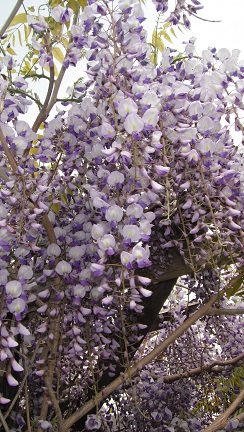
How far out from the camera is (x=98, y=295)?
1764mm

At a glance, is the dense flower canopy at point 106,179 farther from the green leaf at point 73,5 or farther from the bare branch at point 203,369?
the bare branch at point 203,369

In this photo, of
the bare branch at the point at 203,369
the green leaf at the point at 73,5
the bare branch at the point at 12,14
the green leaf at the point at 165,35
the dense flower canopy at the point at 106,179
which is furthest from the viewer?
the bare branch at the point at 203,369

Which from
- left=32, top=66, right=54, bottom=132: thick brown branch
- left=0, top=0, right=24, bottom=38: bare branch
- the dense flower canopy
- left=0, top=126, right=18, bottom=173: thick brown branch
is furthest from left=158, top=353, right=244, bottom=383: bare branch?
left=0, top=0, right=24, bottom=38: bare branch

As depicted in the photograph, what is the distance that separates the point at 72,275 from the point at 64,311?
0.13 m

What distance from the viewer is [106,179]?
1.66 meters

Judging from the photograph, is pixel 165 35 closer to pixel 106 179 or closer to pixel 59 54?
pixel 59 54

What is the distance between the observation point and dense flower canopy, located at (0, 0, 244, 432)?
5.22ft

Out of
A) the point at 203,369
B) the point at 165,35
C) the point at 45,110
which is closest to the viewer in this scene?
the point at 45,110

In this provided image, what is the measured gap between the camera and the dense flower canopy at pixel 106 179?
1.59 m

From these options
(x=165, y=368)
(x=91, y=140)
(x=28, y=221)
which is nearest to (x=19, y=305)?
(x=28, y=221)

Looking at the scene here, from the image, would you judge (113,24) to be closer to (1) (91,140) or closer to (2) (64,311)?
(1) (91,140)

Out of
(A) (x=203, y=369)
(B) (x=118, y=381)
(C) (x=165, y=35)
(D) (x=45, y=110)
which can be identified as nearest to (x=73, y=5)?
(D) (x=45, y=110)

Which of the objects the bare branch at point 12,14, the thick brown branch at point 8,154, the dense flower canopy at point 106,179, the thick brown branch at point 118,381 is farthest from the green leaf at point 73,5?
the thick brown branch at point 118,381

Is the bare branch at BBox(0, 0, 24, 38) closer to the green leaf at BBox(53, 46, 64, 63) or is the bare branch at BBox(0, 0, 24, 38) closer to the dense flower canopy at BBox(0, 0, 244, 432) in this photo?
the dense flower canopy at BBox(0, 0, 244, 432)
